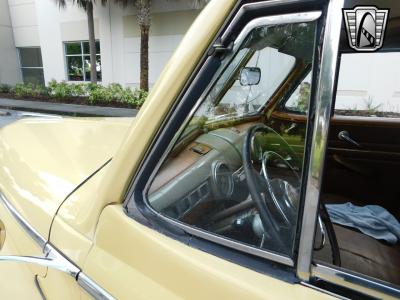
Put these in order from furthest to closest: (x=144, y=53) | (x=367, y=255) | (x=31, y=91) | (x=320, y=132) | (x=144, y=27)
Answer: (x=31, y=91) → (x=144, y=53) → (x=144, y=27) → (x=367, y=255) → (x=320, y=132)

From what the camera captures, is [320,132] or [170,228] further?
[170,228]

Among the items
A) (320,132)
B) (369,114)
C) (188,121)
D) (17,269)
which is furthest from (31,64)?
(320,132)

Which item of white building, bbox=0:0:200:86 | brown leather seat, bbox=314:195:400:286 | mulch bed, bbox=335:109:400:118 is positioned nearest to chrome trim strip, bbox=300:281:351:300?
brown leather seat, bbox=314:195:400:286

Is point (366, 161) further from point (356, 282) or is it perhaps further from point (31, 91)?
point (31, 91)

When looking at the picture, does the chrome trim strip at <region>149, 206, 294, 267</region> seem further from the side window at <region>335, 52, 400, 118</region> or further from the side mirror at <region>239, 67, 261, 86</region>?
the side window at <region>335, 52, 400, 118</region>

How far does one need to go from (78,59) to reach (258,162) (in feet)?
59.0

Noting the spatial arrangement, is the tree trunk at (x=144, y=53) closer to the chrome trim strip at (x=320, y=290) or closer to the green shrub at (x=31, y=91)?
the green shrub at (x=31, y=91)

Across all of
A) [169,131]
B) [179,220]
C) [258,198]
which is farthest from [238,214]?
[169,131]

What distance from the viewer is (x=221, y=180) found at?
1.17m

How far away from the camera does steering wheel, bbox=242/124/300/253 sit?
91cm

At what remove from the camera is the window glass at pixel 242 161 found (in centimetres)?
92

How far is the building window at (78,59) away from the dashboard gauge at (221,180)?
651 inches

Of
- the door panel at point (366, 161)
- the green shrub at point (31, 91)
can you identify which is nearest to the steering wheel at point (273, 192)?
the door panel at point (366, 161)

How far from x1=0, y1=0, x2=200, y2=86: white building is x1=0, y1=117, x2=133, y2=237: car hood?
1169cm
